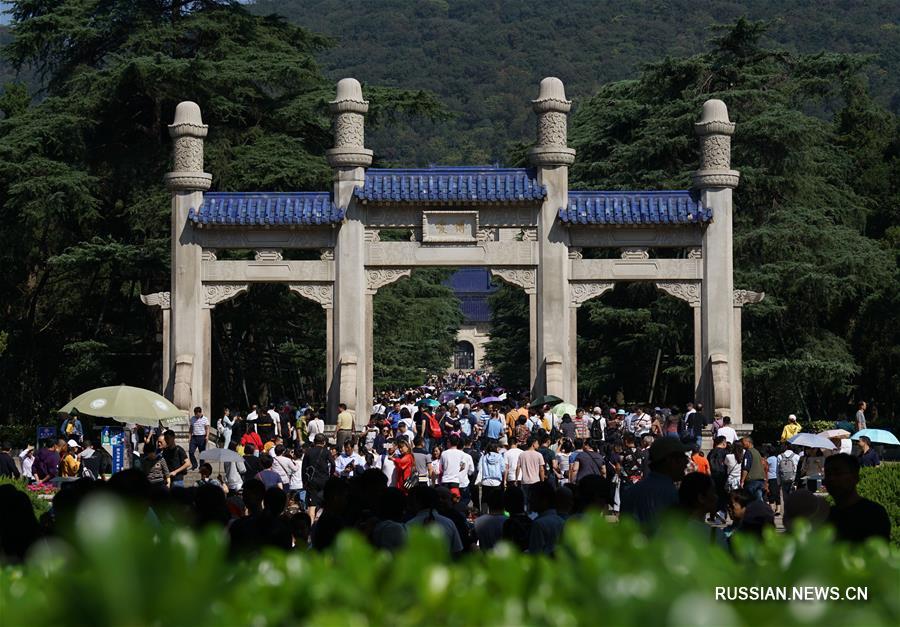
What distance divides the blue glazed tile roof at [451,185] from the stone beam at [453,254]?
851mm

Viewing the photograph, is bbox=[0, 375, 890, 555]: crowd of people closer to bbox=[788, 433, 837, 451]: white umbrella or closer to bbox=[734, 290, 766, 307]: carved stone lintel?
bbox=[788, 433, 837, 451]: white umbrella

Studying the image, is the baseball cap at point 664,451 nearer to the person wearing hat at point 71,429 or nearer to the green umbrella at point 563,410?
the green umbrella at point 563,410

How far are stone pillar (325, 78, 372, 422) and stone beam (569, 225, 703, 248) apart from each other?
12.7 feet

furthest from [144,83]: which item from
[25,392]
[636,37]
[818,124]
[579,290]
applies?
[636,37]

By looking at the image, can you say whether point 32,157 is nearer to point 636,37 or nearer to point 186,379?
point 186,379

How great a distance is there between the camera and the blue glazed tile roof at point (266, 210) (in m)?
26.4

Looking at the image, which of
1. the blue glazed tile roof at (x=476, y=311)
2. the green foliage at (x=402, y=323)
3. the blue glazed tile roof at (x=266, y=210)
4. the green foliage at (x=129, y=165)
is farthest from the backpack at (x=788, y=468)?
the blue glazed tile roof at (x=476, y=311)

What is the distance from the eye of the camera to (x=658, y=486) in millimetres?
8633

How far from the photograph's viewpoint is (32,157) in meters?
33.3

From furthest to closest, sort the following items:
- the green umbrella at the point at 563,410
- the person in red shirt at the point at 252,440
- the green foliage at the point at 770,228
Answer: the green foliage at the point at 770,228
the green umbrella at the point at 563,410
the person in red shirt at the point at 252,440

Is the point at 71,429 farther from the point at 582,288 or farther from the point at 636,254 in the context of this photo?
the point at 636,254

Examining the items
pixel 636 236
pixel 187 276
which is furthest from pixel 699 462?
pixel 187 276

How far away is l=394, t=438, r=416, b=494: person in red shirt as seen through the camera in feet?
66.7

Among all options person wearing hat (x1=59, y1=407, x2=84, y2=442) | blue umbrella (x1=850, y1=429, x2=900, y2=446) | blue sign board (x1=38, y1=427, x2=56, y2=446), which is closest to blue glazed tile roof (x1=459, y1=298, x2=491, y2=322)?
person wearing hat (x1=59, y1=407, x2=84, y2=442)
